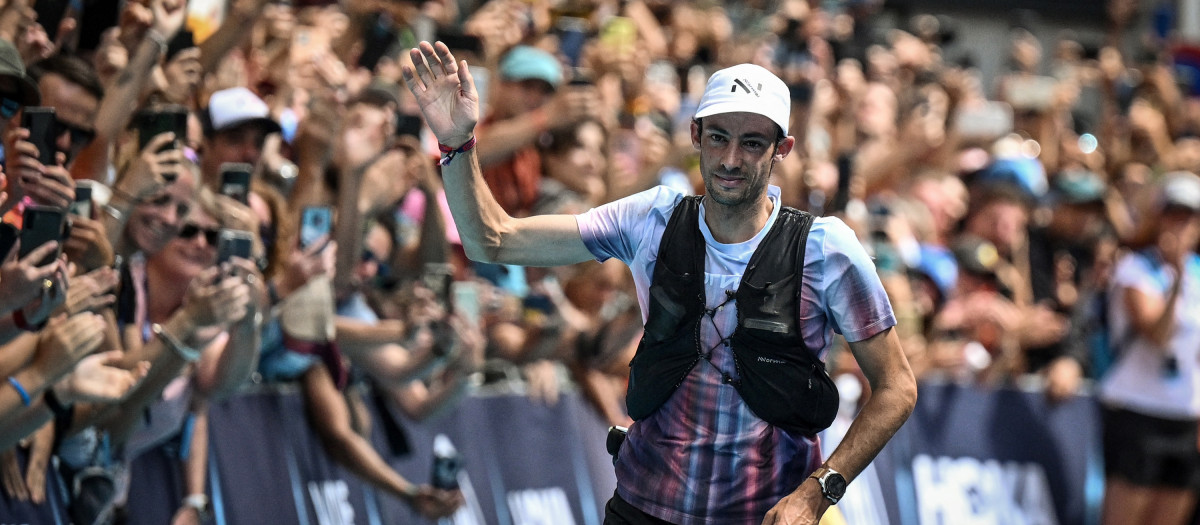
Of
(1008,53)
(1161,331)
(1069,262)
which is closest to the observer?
(1161,331)

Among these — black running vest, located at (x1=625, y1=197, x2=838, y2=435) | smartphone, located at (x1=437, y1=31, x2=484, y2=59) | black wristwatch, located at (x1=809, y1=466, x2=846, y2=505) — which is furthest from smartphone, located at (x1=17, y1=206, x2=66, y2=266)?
smartphone, located at (x1=437, y1=31, x2=484, y2=59)

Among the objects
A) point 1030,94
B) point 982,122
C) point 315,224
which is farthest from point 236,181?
point 1030,94

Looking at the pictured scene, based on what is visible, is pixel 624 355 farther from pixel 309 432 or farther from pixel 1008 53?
pixel 1008 53

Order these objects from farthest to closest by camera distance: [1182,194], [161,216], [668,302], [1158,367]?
[1182,194] → [1158,367] → [161,216] → [668,302]

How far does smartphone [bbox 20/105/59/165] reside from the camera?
5797 mm

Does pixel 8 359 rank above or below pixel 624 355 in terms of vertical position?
above

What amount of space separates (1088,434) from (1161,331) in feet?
4.31

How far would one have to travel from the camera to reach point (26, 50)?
261 inches

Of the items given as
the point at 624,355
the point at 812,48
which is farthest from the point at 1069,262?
the point at 624,355

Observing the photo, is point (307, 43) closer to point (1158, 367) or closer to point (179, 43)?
point (179, 43)

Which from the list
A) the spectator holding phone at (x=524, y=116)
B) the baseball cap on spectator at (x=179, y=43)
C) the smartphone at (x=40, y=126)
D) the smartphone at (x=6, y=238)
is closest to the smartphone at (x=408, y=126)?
the spectator holding phone at (x=524, y=116)

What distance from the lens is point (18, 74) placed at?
234 inches

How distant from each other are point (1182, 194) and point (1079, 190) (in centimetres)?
205

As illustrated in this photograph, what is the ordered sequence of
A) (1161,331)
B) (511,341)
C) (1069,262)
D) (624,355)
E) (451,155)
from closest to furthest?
(451,155)
(511,341)
(624,355)
(1161,331)
(1069,262)
